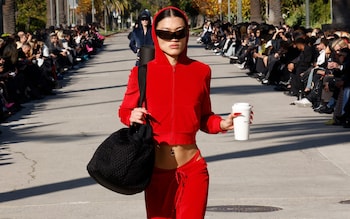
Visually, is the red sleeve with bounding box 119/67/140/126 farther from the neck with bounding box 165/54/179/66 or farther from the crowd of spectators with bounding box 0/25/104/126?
the crowd of spectators with bounding box 0/25/104/126

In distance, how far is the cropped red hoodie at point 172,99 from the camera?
23.0ft

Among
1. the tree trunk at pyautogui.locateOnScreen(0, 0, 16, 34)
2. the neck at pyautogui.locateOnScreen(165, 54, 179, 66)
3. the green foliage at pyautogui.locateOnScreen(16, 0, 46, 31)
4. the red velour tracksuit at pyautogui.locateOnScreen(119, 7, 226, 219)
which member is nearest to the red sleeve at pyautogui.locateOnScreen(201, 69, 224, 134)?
the red velour tracksuit at pyautogui.locateOnScreen(119, 7, 226, 219)

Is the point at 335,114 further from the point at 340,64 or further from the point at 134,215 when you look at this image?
the point at 134,215

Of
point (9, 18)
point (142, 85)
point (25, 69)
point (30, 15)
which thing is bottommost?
point (30, 15)

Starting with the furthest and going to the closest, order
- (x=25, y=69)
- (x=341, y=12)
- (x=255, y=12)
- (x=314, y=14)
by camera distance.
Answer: (x=314, y=14) < (x=255, y=12) < (x=341, y=12) < (x=25, y=69)

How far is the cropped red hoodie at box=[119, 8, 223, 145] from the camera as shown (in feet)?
23.0

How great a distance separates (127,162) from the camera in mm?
6707

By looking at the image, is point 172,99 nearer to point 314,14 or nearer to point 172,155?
point 172,155

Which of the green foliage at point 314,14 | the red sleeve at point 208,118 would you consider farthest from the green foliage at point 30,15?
the red sleeve at point 208,118

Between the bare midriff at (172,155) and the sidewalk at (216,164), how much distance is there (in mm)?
3857

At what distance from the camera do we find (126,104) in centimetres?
710

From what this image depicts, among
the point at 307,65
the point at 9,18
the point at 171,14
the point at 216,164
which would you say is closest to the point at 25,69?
the point at 307,65

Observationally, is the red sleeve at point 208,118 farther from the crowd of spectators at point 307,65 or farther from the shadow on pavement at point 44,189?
the crowd of spectators at point 307,65

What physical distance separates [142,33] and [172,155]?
1331 cm
